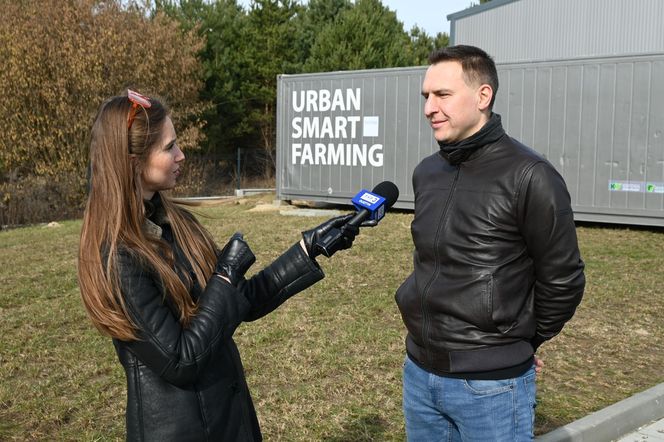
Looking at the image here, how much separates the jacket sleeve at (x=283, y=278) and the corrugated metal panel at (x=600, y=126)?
34.4 ft

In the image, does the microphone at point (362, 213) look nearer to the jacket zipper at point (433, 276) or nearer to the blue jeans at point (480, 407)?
the jacket zipper at point (433, 276)

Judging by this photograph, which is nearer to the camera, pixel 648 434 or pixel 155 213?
pixel 155 213

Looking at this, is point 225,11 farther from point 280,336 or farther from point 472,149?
point 472,149

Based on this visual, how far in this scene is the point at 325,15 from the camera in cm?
3709

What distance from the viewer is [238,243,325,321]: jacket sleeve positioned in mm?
2578

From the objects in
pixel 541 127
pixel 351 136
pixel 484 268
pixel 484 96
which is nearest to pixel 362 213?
pixel 484 268

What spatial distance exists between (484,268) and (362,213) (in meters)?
0.47

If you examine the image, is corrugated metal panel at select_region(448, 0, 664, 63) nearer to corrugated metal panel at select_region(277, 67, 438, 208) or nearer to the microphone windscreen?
corrugated metal panel at select_region(277, 67, 438, 208)

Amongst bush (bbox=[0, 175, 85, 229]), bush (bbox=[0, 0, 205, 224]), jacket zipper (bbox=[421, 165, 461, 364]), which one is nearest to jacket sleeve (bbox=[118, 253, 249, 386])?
jacket zipper (bbox=[421, 165, 461, 364])

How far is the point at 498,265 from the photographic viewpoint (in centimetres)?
255

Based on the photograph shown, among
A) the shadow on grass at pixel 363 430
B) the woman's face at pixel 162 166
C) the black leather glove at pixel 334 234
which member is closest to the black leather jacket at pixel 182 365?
the woman's face at pixel 162 166

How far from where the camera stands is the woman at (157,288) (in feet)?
7.05

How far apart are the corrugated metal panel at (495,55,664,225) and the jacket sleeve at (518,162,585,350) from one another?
10.0m

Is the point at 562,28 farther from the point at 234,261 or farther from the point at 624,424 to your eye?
the point at 234,261
